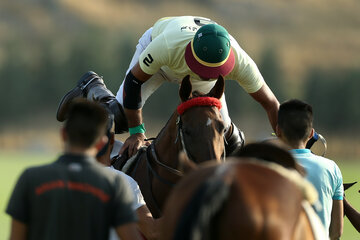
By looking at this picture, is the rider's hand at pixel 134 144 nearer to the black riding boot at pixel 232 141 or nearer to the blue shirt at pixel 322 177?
the black riding boot at pixel 232 141

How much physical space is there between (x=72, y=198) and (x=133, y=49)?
74.0 m

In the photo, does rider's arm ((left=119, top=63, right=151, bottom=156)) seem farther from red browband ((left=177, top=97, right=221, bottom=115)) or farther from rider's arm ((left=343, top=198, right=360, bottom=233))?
rider's arm ((left=343, top=198, right=360, bottom=233))

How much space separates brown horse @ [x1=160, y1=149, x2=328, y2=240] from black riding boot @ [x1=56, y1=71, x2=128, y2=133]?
3.86m

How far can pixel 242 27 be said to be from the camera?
112m

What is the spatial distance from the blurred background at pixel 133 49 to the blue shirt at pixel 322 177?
59.1ft

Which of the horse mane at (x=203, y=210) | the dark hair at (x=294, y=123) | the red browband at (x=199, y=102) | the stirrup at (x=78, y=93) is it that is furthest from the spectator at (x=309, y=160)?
the stirrup at (x=78, y=93)

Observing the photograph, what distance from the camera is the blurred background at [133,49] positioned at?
68.5 metres

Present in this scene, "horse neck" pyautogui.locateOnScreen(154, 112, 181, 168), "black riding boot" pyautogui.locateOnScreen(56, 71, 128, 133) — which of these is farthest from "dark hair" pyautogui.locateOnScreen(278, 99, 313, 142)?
"black riding boot" pyautogui.locateOnScreen(56, 71, 128, 133)

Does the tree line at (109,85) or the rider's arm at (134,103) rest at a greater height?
the rider's arm at (134,103)

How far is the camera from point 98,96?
7625mm

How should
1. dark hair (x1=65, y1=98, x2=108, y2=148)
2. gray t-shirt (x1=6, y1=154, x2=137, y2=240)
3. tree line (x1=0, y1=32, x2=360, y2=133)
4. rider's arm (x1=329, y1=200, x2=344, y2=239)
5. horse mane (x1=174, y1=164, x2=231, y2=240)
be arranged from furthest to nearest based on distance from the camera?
tree line (x1=0, y1=32, x2=360, y2=133), rider's arm (x1=329, y1=200, x2=344, y2=239), dark hair (x1=65, y1=98, x2=108, y2=148), gray t-shirt (x1=6, y1=154, x2=137, y2=240), horse mane (x1=174, y1=164, x2=231, y2=240)

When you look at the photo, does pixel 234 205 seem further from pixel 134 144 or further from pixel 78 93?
pixel 78 93

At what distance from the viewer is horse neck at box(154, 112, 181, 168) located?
19.3 feet

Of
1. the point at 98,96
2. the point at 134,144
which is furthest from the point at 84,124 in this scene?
the point at 98,96
